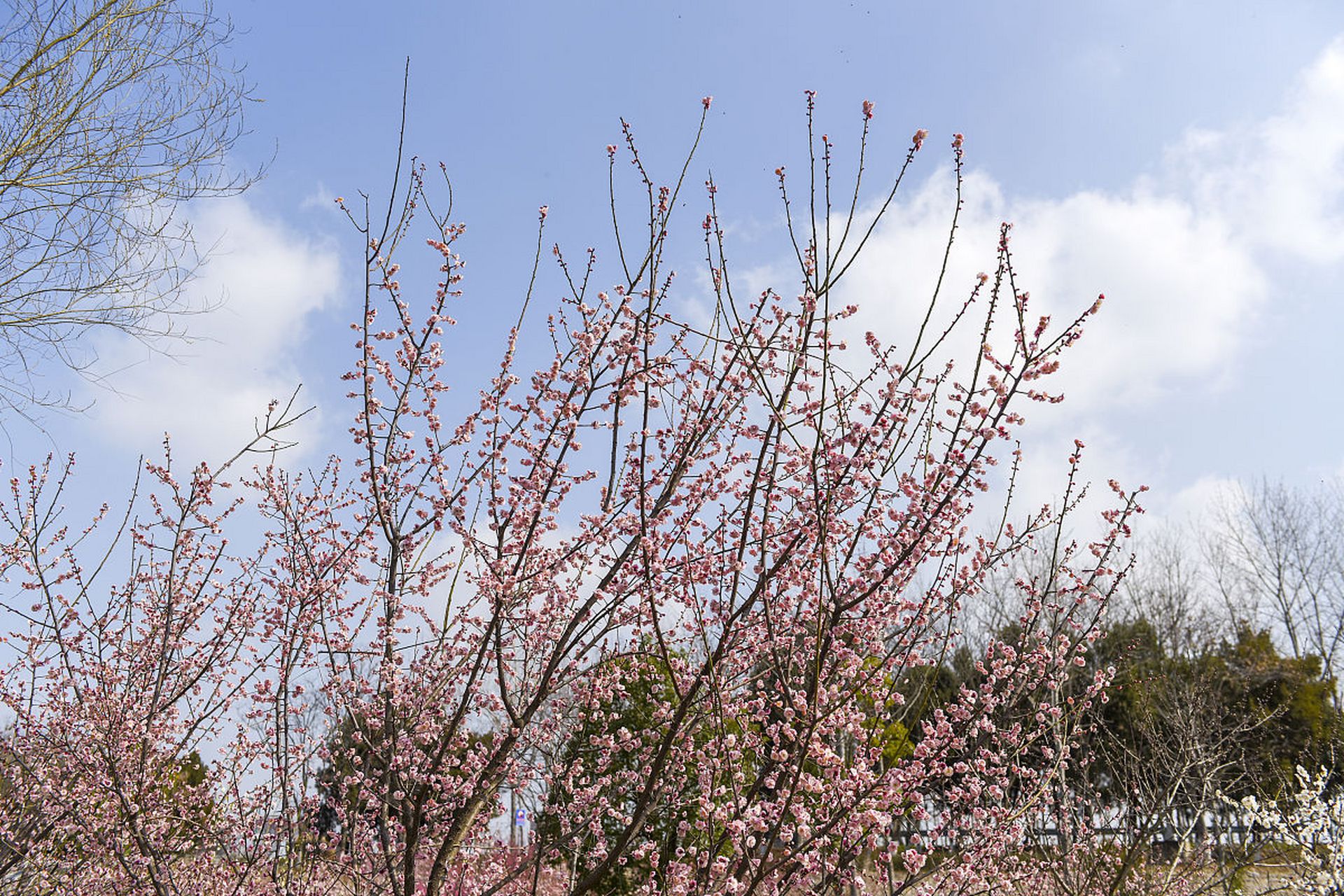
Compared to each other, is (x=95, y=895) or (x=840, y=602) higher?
(x=840, y=602)

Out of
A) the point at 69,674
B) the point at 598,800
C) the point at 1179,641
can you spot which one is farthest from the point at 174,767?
the point at 1179,641

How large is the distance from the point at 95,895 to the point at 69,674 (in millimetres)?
1480

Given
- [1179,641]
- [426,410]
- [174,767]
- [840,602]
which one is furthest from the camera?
[1179,641]

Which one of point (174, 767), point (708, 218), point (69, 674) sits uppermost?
point (708, 218)

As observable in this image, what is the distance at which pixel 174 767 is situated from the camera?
5070 millimetres

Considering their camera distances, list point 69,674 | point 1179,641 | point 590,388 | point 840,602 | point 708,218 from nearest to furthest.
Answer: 1. point 840,602
2. point 708,218
3. point 590,388
4. point 69,674
5. point 1179,641

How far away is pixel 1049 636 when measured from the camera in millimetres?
3998

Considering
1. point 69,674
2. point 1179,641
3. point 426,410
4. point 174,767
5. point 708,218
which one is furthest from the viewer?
point 1179,641

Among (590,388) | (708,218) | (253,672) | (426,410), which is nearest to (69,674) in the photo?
(253,672)

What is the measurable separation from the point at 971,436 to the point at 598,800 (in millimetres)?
2277

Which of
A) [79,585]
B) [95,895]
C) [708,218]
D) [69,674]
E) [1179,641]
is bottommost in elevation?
[95,895]

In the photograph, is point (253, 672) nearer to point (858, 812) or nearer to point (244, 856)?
point (244, 856)

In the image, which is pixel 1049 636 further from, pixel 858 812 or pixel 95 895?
pixel 95 895

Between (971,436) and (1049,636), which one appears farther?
(1049,636)
